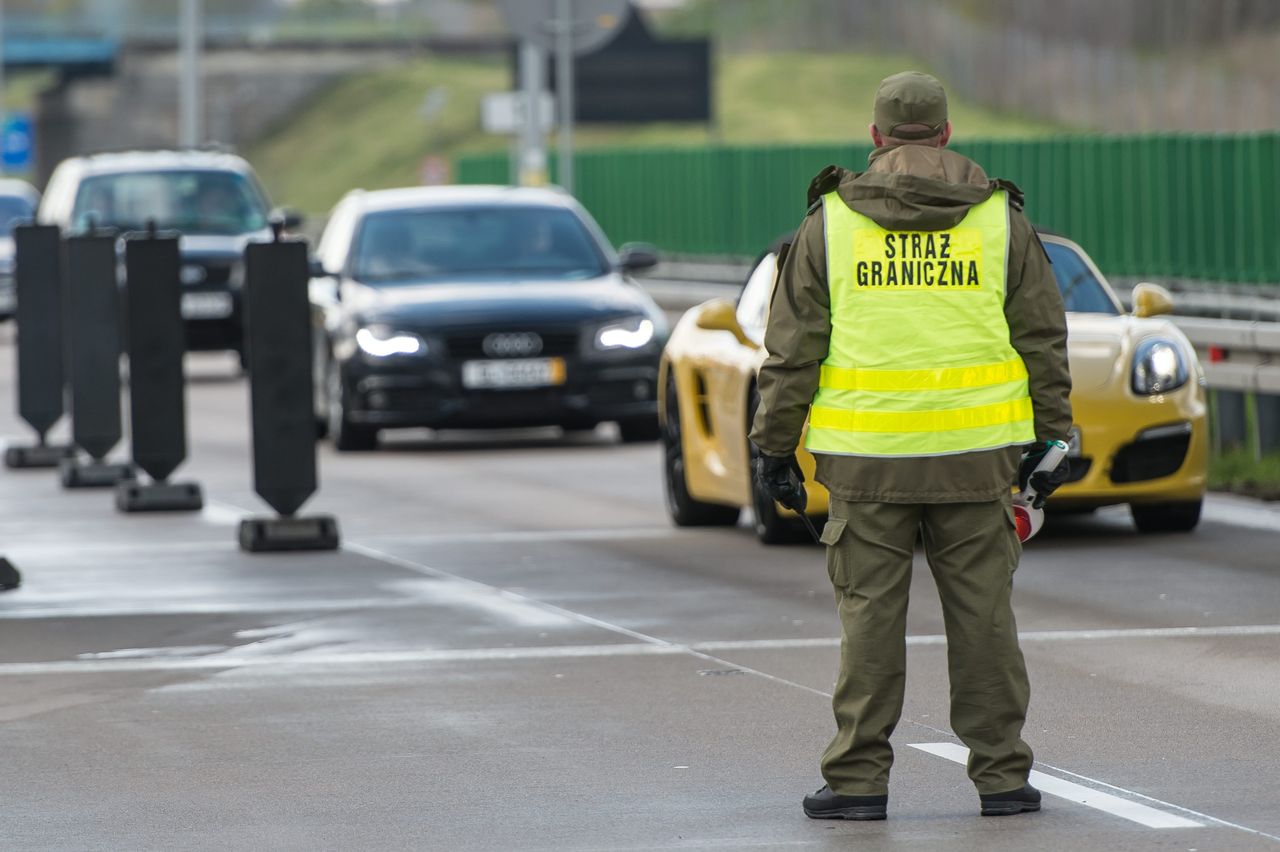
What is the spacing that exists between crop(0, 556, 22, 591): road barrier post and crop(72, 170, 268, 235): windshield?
15.8 metres

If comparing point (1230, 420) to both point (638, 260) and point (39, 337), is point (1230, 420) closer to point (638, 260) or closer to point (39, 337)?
point (638, 260)

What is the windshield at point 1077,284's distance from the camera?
13203 mm

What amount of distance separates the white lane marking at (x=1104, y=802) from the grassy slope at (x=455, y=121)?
8624 centimetres

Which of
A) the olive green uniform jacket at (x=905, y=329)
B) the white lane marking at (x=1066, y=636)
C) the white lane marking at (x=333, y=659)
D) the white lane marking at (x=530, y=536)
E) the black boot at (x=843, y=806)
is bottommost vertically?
the white lane marking at (x=530, y=536)

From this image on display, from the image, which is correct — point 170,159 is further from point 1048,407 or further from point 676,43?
point 676,43

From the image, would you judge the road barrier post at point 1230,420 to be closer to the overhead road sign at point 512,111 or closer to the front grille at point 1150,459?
the front grille at point 1150,459

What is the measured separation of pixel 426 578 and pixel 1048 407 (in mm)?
5450

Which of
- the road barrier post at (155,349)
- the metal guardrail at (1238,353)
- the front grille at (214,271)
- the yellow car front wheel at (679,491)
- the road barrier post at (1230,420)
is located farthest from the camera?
the front grille at (214,271)

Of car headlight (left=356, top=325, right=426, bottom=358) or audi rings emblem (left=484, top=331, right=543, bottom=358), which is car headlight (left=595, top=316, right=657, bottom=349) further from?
car headlight (left=356, top=325, right=426, bottom=358)

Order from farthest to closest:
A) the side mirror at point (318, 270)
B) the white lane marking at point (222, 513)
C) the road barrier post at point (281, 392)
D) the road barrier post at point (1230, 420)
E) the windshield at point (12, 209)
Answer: the windshield at point (12, 209), the side mirror at point (318, 270), the road barrier post at point (1230, 420), the white lane marking at point (222, 513), the road barrier post at point (281, 392)

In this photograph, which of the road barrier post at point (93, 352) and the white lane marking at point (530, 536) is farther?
the road barrier post at point (93, 352)

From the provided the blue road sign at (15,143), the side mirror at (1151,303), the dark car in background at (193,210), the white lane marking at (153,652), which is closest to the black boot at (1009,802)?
the white lane marking at (153,652)

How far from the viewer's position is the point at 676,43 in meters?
67.4

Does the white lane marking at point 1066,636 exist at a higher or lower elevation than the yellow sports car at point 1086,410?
lower
